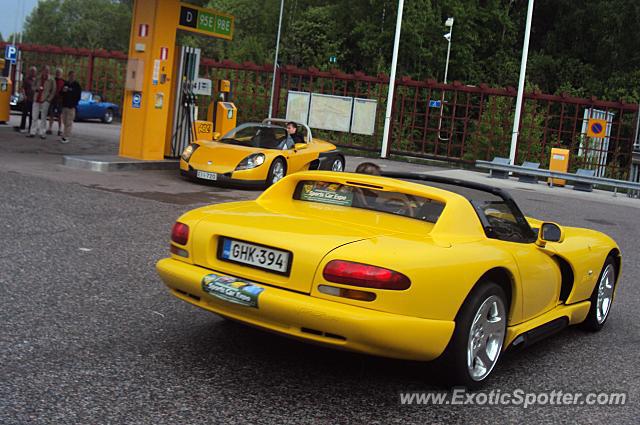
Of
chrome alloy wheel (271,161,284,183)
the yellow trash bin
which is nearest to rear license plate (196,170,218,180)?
chrome alloy wheel (271,161,284,183)

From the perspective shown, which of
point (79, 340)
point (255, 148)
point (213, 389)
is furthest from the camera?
point (255, 148)

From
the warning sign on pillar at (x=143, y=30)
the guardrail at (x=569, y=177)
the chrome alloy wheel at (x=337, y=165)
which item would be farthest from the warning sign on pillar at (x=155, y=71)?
the guardrail at (x=569, y=177)

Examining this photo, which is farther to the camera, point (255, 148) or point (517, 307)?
point (255, 148)

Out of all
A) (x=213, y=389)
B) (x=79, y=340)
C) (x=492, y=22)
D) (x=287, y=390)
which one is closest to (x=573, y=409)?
(x=287, y=390)

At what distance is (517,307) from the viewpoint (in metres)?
4.96

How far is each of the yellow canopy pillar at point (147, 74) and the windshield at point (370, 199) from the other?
1127 centimetres

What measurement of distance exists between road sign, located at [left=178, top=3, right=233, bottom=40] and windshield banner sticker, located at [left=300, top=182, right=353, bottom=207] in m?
12.0

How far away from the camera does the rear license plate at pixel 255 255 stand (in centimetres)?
436

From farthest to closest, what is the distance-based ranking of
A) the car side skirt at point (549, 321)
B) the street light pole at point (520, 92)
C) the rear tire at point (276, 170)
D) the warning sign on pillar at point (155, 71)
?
the street light pole at point (520, 92)
the warning sign on pillar at point (155, 71)
the rear tire at point (276, 170)
the car side skirt at point (549, 321)

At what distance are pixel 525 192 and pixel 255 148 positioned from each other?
866 cm

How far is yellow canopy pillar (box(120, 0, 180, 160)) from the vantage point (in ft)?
53.0

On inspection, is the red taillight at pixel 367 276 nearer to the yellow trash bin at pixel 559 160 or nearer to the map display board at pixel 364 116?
the yellow trash bin at pixel 559 160

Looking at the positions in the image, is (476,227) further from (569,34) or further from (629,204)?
(569,34)

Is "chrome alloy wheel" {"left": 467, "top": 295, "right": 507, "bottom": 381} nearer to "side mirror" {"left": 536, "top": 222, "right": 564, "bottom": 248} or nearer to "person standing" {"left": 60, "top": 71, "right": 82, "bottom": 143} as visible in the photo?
"side mirror" {"left": 536, "top": 222, "right": 564, "bottom": 248}
